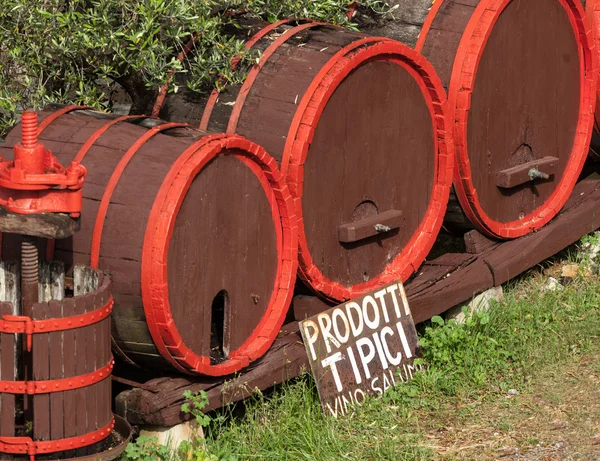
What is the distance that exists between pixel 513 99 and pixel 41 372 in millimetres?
3778

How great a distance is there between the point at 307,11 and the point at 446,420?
2.39m

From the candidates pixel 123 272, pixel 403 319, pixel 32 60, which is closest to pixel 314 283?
pixel 403 319

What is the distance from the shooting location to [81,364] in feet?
15.5

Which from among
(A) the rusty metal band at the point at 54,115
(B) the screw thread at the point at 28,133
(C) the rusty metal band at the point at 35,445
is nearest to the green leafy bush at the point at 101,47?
(A) the rusty metal band at the point at 54,115

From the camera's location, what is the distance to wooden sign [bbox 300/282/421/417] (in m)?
5.95

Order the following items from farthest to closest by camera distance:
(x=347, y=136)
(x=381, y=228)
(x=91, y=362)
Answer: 1. (x=381, y=228)
2. (x=347, y=136)
3. (x=91, y=362)

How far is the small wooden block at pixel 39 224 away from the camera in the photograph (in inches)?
185

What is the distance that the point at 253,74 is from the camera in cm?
598

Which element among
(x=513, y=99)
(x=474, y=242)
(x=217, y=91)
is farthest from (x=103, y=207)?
(x=513, y=99)

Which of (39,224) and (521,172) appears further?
(521,172)

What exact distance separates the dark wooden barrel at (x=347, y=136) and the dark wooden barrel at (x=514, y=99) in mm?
344

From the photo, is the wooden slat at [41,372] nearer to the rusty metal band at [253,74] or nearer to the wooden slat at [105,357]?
the wooden slat at [105,357]

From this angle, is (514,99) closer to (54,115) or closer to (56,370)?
(54,115)

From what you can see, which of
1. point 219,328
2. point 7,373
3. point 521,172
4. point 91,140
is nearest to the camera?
point 7,373
